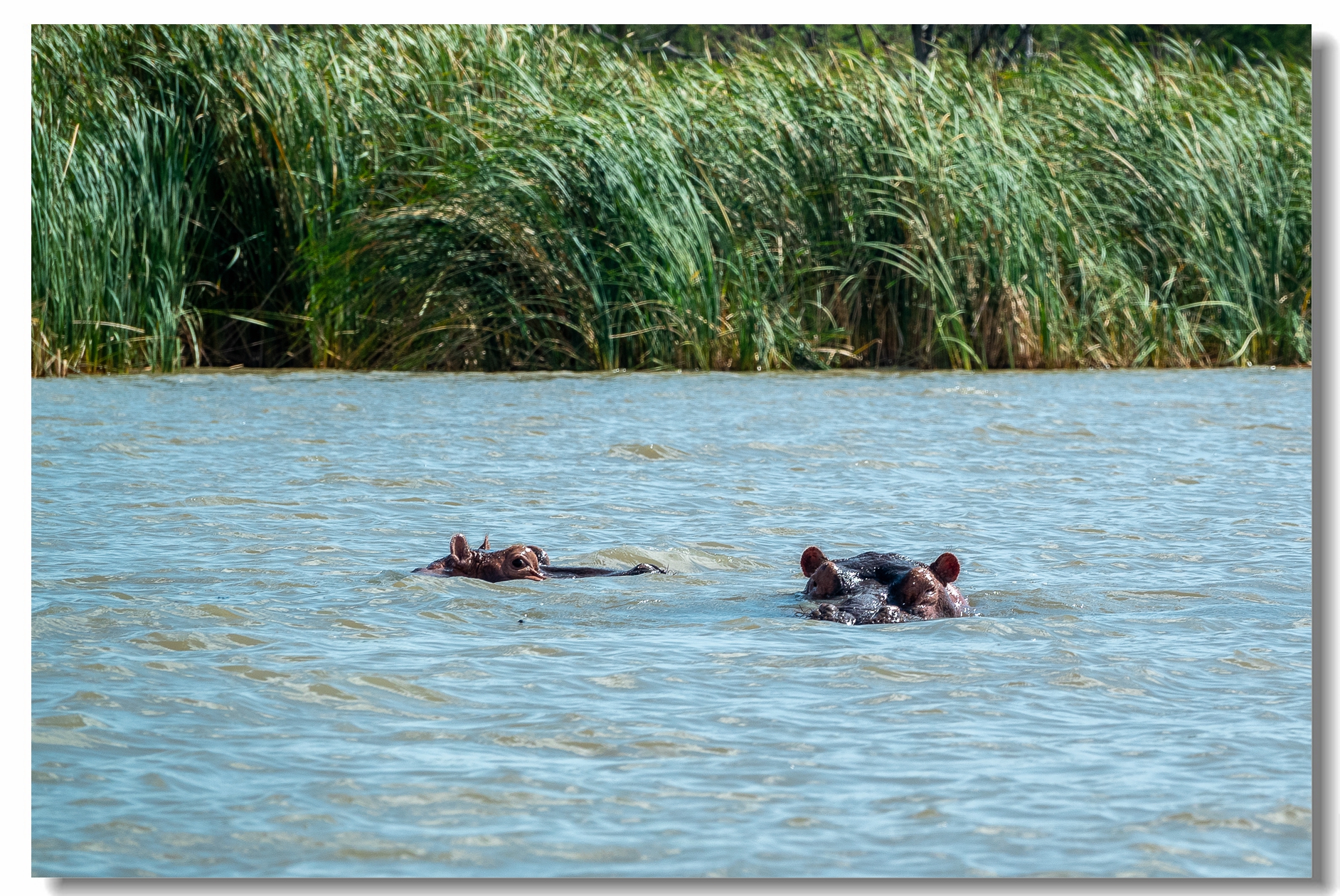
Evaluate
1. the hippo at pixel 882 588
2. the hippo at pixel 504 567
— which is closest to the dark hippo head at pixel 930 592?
the hippo at pixel 882 588

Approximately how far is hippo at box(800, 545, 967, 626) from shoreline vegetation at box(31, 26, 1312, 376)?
22.8 ft

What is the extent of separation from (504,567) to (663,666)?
3.73ft

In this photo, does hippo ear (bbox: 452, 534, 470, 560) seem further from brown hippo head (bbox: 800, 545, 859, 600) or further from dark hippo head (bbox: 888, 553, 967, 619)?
dark hippo head (bbox: 888, 553, 967, 619)

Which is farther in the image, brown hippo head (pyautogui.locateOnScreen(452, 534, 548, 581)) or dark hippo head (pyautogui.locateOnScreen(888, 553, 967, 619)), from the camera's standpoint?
brown hippo head (pyautogui.locateOnScreen(452, 534, 548, 581))

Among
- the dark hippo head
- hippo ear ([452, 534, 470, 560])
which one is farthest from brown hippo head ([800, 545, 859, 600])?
hippo ear ([452, 534, 470, 560])

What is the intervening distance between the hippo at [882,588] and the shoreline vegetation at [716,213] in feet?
22.8

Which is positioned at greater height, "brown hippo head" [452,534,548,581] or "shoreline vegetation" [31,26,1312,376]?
"shoreline vegetation" [31,26,1312,376]

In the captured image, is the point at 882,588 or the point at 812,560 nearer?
the point at 882,588

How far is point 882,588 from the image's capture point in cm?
486

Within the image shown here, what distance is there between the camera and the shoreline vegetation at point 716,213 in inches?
472

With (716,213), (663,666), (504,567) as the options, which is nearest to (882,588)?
(663,666)

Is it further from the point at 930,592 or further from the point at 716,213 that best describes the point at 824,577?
the point at 716,213

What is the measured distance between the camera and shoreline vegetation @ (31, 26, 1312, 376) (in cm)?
1198

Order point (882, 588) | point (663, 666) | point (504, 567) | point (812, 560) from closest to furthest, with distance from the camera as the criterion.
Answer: point (663, 666) < point (882, 588) < point (812, 560) < point (504, 567)
